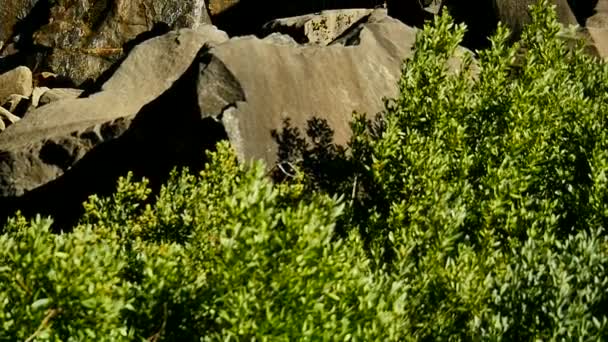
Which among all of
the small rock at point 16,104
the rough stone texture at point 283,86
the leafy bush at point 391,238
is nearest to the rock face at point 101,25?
the small rock at point 16,104

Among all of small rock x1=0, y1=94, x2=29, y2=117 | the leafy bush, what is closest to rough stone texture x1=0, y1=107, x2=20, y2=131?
small rock x1=0, y1=94, x2=29, y2=117

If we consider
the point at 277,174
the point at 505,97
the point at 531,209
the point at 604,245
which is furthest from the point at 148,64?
the point at 604,245

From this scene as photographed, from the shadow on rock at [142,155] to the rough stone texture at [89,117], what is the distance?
253 millimetres

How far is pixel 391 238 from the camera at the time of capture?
8.01 meters

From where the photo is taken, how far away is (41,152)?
16125 mm

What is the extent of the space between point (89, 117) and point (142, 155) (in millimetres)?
4062

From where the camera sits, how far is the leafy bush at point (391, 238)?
566cm

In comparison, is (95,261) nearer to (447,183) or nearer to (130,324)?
(130,324)

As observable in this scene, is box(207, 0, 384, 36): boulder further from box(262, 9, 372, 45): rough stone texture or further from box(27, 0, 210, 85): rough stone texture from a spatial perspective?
box(262, 9, 372, 45): rough stone texture

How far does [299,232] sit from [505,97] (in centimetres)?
486

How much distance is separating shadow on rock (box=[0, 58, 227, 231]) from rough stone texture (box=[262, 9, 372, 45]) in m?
9.94

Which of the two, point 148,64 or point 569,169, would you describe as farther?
point 148,64

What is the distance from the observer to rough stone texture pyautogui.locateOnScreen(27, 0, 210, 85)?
34.3m

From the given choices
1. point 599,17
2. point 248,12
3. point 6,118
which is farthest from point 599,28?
point 248,12
